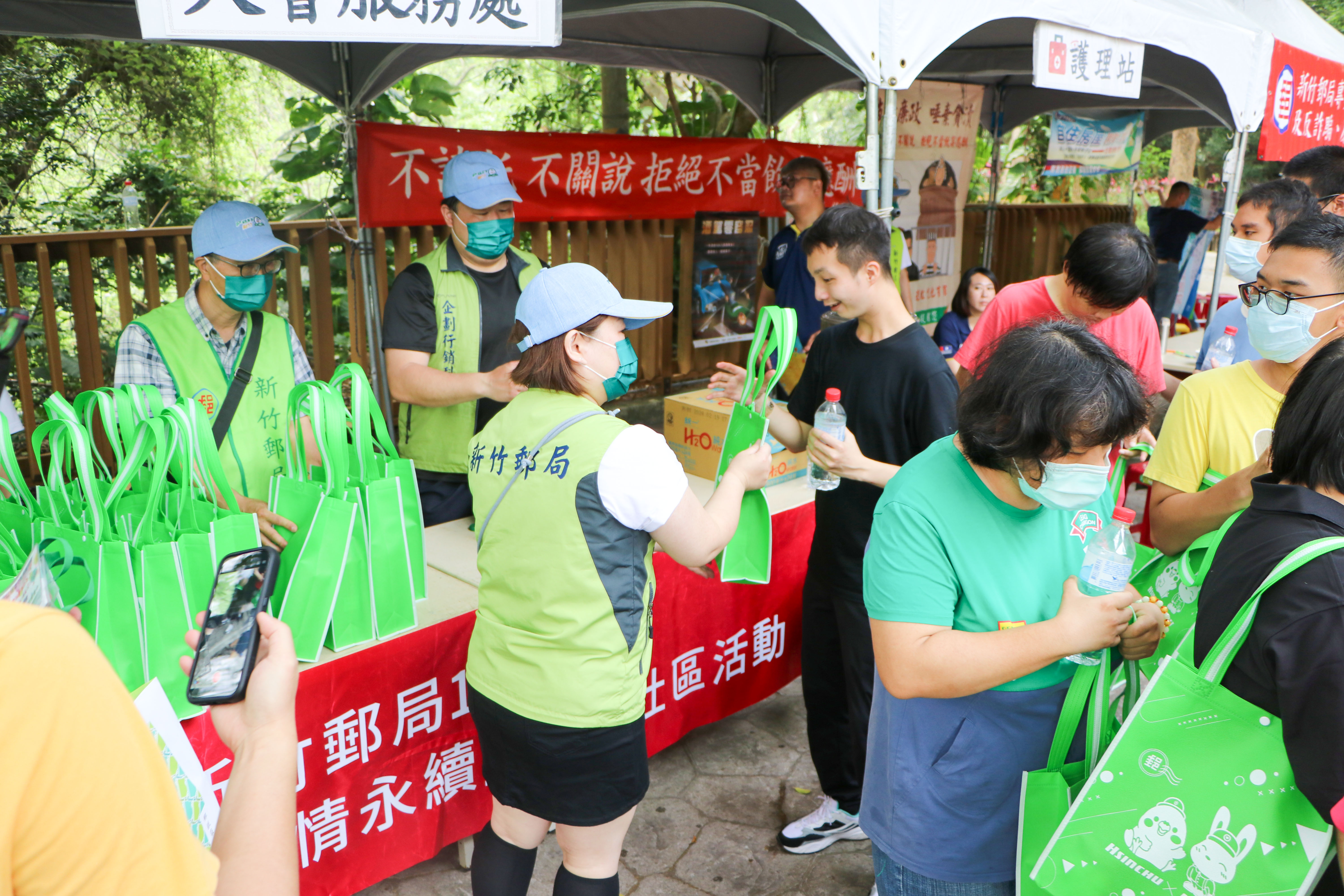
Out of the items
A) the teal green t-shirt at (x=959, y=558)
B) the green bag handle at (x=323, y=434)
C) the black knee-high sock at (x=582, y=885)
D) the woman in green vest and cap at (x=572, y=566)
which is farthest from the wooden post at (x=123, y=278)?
the teal green t-shirt at (x=959, y=558)

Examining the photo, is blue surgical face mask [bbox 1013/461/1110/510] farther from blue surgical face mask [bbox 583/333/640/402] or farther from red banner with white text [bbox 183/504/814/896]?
red banner with white text [bbox 183/504/814/896]

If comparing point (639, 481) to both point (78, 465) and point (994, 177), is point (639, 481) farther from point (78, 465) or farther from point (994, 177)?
point (994, 177)

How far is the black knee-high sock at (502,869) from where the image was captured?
5.99ft

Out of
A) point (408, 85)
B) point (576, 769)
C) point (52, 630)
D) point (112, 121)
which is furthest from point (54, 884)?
point (112, 121)

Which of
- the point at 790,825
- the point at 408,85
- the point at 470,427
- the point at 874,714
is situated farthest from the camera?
the point at 408,85

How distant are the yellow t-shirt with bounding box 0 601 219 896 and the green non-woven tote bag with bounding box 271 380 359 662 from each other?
122 cm

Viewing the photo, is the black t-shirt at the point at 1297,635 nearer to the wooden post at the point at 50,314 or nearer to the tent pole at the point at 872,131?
the tent pole at the point at 872,131

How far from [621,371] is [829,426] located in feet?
1.94

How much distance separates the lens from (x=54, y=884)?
0.59m

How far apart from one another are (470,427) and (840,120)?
12.6 meters

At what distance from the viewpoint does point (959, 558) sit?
1328mm

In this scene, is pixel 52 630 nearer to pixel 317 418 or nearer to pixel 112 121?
pixel 317 418

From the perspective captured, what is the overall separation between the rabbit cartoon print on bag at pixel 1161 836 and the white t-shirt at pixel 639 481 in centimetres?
84

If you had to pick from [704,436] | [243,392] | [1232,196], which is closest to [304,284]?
[704,436]
